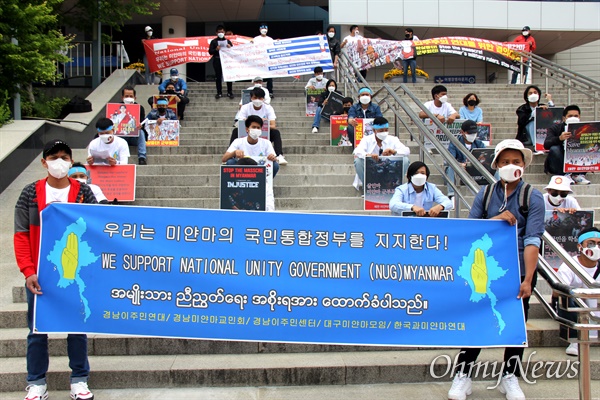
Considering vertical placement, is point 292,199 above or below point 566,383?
above

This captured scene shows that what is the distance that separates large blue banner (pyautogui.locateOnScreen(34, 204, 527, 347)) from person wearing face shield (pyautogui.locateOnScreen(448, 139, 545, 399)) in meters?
0.10

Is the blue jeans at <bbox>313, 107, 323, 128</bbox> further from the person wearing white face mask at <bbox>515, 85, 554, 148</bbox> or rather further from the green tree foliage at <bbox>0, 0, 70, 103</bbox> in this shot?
the green tree foliage at <bbox>0, 0, 70, 103</bbox>

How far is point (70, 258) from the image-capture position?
14.4ft

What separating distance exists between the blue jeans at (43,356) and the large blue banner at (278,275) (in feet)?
0.41

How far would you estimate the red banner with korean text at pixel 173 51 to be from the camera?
1747 cm

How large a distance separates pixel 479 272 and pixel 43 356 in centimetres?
336

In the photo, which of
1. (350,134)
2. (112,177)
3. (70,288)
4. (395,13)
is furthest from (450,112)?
(395,13)

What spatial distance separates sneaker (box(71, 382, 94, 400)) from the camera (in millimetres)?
4270

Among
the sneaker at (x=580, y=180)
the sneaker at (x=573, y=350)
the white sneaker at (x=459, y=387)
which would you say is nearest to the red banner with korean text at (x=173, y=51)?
the sneaker at (x=580, y=180)

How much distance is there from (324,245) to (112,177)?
4579 mm

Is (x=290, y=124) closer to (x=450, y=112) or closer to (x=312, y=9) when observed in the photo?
(x=450, y=112)

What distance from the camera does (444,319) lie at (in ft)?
14.3

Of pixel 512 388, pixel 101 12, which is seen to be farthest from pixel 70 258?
pixel 101 12

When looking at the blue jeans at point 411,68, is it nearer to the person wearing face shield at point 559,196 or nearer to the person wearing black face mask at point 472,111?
the person wearing black face mask at point 472,111
